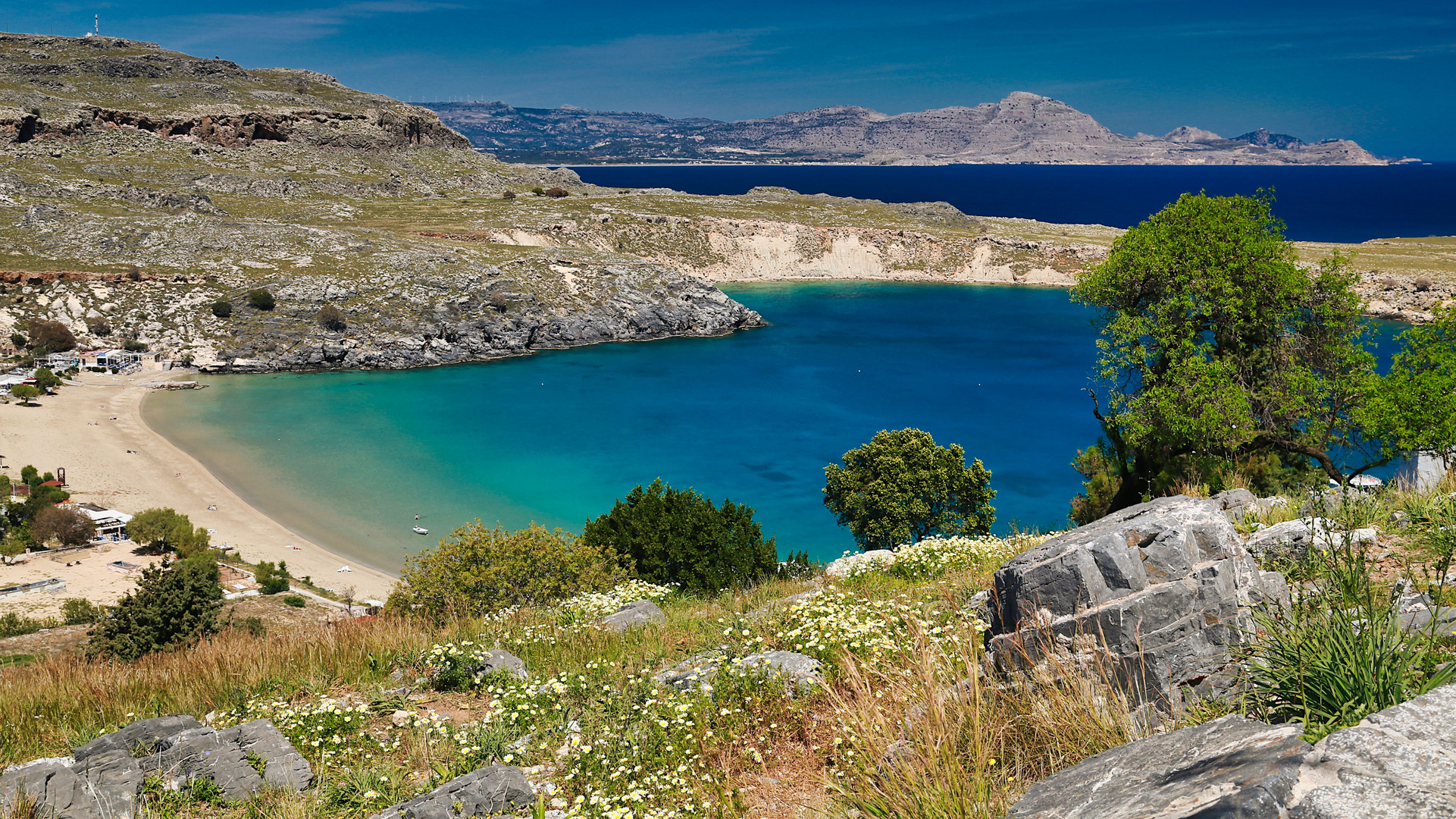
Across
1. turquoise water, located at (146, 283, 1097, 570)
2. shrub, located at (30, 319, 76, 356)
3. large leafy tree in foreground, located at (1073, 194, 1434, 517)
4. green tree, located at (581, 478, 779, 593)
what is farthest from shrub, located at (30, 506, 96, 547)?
large leafy tree in foreground, located at (1073, 194, 1434, 517)

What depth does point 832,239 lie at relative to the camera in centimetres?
13212

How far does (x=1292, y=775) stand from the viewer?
8.95 ft

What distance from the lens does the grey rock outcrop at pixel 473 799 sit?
609 centimetres

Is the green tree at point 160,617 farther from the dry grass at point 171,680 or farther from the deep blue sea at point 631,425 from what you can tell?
the deep blue sea at point 631,425

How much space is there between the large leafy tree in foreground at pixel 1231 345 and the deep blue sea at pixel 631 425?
17291 millimetres

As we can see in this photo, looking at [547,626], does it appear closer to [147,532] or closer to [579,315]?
[147,532]

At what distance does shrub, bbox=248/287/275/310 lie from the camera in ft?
252

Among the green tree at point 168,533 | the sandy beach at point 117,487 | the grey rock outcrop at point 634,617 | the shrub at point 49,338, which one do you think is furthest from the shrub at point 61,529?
the shrub at point 49,338

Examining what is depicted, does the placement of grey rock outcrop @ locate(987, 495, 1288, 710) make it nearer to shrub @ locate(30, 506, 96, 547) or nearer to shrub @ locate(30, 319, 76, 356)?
shrub @ locate(30, 506, 96, 547)

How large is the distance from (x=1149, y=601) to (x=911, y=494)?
29.8 meters

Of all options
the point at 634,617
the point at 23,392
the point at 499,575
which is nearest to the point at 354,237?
the point at 23,392

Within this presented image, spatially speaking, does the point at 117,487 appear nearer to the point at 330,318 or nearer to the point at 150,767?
the point at 330,318

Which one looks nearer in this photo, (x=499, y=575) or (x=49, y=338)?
(x=499, y=575)

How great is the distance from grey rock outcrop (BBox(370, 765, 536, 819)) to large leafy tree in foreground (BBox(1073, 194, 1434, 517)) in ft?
63.0
